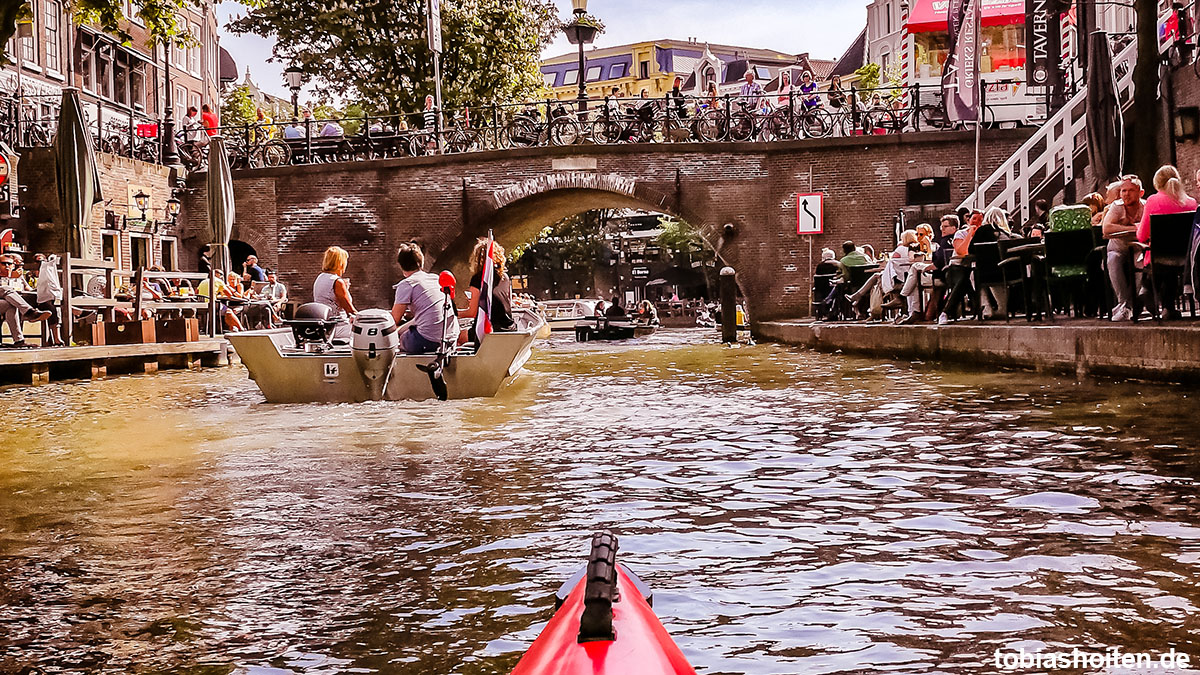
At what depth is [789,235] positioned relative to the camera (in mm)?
25750

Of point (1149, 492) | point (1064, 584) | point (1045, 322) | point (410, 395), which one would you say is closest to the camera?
point (1064, 584)

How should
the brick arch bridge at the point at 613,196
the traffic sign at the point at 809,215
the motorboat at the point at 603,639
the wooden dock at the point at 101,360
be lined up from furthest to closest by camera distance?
the brick arch bridge at the point at 613,196 < the traffic sign at the point at 809,215 < the wooden dock at the point at 101,360 < the motorboat at the point at 603,639

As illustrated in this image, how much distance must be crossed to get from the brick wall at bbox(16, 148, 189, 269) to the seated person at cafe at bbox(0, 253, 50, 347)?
6.98m

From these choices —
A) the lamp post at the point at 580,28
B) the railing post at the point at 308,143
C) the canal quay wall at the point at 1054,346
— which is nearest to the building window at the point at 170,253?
the railing post at the point at 308,143

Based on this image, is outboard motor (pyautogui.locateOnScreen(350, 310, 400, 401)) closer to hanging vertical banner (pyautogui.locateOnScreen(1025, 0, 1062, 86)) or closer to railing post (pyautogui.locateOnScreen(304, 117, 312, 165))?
hanging vertical banner (pyautogui.locateOnScreen(1025, 0, 1062, 86))

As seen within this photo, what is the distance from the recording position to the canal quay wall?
865cm

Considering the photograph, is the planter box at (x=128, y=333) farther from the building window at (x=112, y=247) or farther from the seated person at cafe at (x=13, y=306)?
the building window at (x=112, y=247)

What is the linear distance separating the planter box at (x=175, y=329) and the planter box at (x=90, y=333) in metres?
1.11

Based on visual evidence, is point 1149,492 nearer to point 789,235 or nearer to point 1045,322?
point 1045,322

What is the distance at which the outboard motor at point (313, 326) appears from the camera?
11398 mm

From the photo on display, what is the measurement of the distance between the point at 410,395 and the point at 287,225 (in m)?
18.1

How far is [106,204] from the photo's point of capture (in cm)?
2461

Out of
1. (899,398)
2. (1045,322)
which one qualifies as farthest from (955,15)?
(899,398)

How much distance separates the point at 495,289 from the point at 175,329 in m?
6.73
